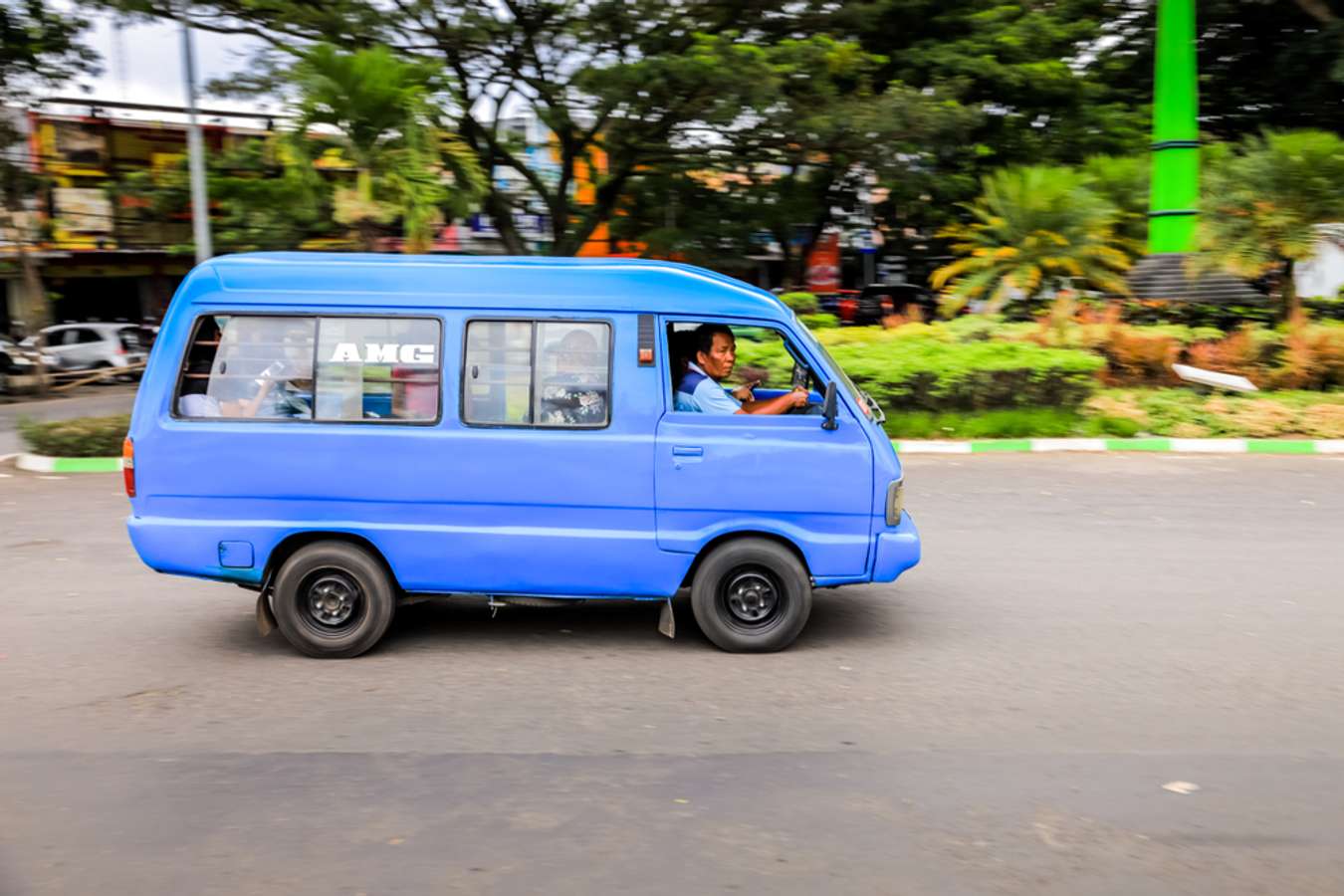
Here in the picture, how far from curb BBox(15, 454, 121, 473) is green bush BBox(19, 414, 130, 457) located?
8 centimetres

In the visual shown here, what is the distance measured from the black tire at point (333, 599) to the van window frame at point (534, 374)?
3.05 ft

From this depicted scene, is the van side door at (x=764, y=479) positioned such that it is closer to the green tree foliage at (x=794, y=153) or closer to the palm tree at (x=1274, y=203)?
the palm tree at (x=1274, y=203)

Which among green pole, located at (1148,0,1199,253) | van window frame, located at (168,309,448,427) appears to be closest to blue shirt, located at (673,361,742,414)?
van window frame, located at (168,309,448,427)

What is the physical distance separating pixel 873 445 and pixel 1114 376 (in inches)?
414

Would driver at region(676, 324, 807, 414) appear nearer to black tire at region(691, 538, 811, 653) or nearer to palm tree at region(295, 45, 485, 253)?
black tire at region(691, 538, 811, 653)

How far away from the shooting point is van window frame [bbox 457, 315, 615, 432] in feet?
19.4

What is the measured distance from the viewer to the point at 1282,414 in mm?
13328

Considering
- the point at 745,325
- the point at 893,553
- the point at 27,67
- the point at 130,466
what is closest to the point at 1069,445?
the point at 893,553

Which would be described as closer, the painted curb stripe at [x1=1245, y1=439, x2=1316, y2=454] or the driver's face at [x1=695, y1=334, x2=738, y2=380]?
the driver's face at [x1=695, y1=334, x2=738, y2=380]

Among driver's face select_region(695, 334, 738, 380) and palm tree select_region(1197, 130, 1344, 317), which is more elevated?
palm tree select_region(1197, 130, 1344, 317)

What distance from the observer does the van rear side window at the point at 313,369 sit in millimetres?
5922

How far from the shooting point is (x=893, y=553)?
6.02 m

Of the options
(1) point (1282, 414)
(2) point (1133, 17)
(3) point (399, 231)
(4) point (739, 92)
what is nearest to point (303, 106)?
(3) point (399, 231)

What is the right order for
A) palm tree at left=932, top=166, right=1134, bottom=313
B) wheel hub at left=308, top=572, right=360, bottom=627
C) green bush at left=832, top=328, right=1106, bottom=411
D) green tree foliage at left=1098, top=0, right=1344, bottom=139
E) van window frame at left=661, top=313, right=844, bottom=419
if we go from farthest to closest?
green tree foliage at left=1098, top=0, right=1344, bottom=139
palm tree at left=932, top=166, right=1134, bottom=313
green bush at left=832, top=328, right=1106, bottom=411
wheel hub at left=308, top=572, right=360, bottom=627
van window frame at left=661, top=313, right=844, bottom=419
